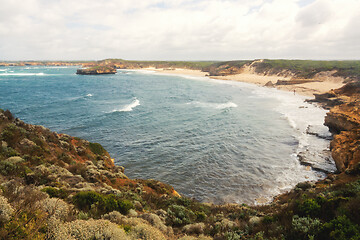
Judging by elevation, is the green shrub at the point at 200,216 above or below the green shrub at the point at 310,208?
below

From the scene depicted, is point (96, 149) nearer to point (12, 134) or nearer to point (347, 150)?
point (12, 134)

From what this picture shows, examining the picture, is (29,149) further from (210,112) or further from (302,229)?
(210,112)

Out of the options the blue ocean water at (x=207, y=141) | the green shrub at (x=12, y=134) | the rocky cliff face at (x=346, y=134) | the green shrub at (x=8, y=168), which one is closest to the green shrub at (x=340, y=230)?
the blue ocean water at (x=207, y=141)

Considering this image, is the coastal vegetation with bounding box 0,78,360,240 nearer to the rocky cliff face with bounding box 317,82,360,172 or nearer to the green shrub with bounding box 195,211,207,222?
the green shrub with bounding box 195,211,207,222

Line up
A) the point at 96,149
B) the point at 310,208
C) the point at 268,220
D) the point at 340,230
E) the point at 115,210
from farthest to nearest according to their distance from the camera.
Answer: the point at 96,149 < the point at 268,220 < the point at 115,210 < the point at 310,208 < the point at 340,230

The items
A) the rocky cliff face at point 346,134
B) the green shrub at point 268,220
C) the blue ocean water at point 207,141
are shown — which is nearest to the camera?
the green shrub at point 268,220

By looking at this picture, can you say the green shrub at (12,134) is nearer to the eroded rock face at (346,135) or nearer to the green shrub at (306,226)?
the green shrub at (306,226)

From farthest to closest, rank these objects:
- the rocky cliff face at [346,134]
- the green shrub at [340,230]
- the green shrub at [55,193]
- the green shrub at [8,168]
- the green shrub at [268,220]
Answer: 1. the rocky cliff face at [346,134]
2. the green shrub at [8,168]
3. the green shrub at [268,220]
4. the green shrub at [55,193]
5. the green shrub at [340,230]

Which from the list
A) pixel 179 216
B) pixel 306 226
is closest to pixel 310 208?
pixel 306 226
